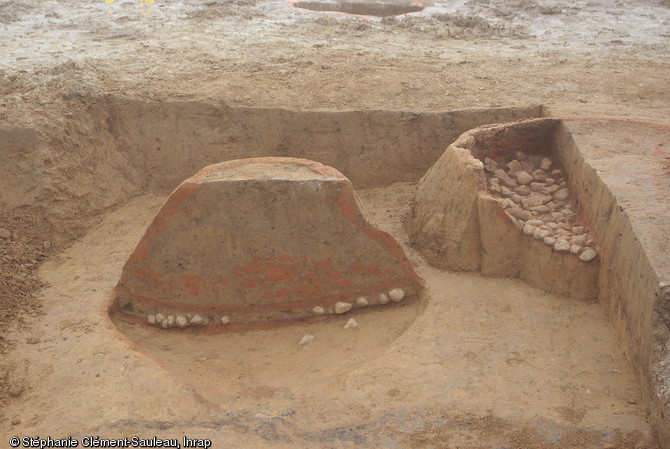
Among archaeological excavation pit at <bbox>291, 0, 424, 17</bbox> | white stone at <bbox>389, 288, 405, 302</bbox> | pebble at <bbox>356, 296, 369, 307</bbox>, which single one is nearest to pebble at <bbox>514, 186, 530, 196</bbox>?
white stone at <bbox>389, 288, 405, 302</bbox>

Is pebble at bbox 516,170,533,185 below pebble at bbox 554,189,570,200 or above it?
above

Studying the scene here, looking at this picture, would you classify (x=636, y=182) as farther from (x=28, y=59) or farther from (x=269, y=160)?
(x=28, y=59)

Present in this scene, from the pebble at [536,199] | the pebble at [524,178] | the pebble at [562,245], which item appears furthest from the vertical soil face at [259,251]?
the pebble at [524,178]

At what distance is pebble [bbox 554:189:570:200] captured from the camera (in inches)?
177

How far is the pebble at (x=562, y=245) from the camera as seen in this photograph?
3.98m

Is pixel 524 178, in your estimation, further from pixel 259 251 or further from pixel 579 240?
pixel 259 251

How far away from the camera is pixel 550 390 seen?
331 centimetres

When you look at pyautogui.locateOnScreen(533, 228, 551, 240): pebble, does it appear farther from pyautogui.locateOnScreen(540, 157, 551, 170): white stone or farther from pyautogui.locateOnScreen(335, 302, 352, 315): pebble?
pyautogui.locateOnScreen(335, 302, 352, 315): pebble

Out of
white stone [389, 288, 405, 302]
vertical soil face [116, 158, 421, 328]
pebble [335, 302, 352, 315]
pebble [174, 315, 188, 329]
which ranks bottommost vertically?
pebble [174, 315, 188, 329]

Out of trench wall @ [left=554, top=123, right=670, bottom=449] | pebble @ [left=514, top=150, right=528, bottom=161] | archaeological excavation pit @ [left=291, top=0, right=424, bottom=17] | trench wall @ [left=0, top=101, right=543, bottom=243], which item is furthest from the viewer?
archaeological excavation pit @ [left=291, top=0, right=424, bottom=17]

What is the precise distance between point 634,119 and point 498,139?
1.09 m

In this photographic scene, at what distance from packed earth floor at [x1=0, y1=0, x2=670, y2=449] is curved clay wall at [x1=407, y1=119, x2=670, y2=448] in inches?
3.8

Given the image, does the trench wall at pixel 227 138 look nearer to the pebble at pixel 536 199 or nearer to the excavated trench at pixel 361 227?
the excavated trench at pixel 361 227

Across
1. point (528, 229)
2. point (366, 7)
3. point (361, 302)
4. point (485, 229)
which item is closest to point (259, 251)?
point (361, 302)
